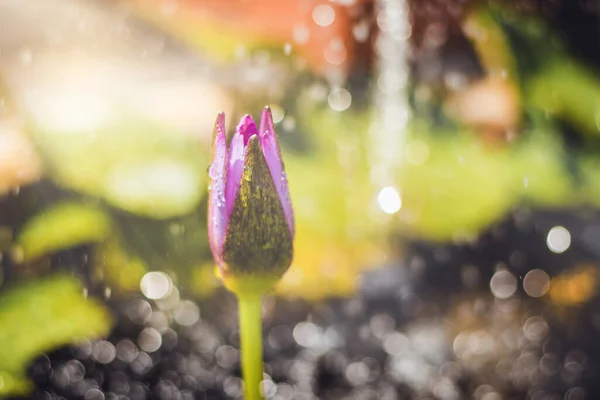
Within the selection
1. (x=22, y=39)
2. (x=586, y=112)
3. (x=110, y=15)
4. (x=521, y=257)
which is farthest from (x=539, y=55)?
(x=22, y=39)

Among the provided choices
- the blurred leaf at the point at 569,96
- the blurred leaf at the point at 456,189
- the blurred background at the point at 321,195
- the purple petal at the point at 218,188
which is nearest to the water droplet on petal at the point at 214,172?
the purple petal at the point at 218,188

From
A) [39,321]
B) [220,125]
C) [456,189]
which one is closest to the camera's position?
[220,125]

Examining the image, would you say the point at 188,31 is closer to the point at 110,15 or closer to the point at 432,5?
the point at 110,15

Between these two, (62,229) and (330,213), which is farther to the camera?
(330,213)

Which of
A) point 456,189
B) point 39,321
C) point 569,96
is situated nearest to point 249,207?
point 39,321

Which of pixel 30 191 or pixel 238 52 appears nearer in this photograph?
pixel 30 191

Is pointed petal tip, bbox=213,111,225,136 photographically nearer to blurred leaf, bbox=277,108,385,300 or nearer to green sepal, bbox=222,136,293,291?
green sepal, bbox=222,136,293,291

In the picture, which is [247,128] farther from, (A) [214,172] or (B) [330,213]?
(B) [330,213]
